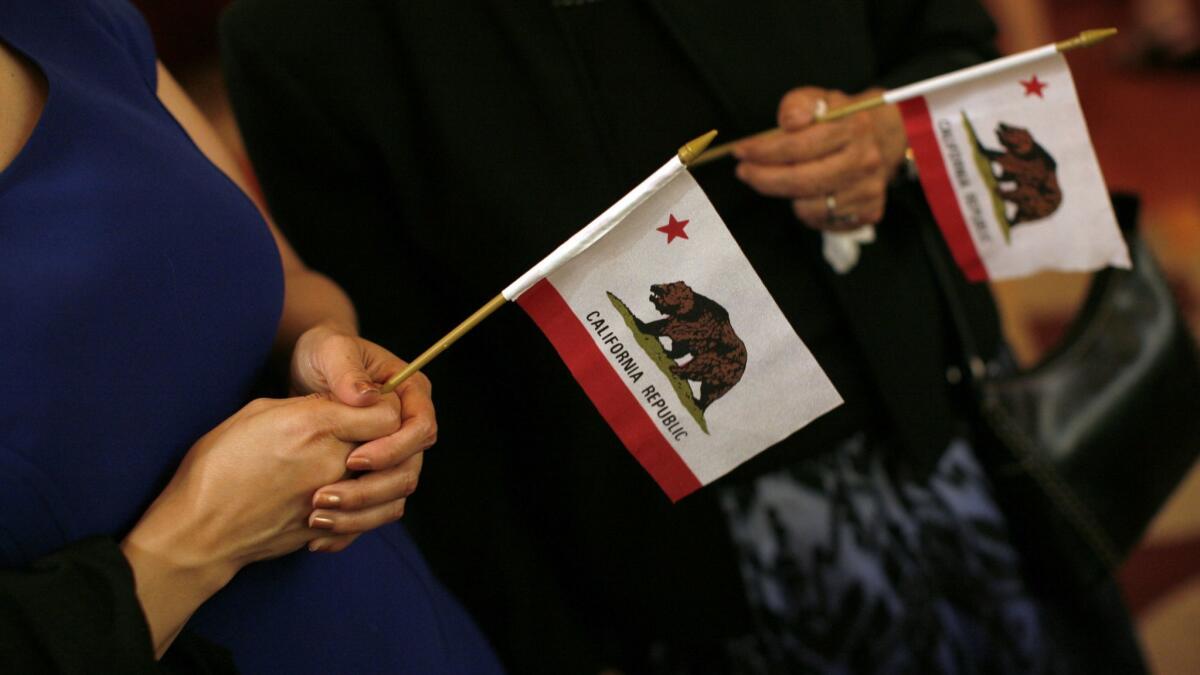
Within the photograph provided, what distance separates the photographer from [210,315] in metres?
0.73

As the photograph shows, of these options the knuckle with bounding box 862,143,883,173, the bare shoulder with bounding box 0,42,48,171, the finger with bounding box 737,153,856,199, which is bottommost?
the knuckle with bounding box 862,143,883,173

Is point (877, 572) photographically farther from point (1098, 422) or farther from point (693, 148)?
point (693, 148)

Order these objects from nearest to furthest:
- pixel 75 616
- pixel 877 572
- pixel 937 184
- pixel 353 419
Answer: pixel 75 616, pixel 353 419, pixel 937 184, pixel 877 572

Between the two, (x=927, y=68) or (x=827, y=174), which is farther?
(x=927, y=68)

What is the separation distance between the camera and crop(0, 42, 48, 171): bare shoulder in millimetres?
663

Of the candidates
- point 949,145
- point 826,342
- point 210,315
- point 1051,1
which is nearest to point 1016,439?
point 826,342

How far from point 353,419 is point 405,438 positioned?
38 mm

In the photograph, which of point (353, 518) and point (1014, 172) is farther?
point (1014, 172)

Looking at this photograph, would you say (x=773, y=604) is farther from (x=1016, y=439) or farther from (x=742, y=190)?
(x=742, y=190)

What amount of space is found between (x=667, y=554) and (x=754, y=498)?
10cm

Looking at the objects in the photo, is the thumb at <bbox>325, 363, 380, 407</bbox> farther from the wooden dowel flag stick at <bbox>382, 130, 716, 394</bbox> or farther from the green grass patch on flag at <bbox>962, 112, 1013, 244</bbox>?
the green grass patch on flag at <bbox>962, 112, 1013, 244</bbox>

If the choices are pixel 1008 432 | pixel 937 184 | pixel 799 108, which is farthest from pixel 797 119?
pixel 1008 432

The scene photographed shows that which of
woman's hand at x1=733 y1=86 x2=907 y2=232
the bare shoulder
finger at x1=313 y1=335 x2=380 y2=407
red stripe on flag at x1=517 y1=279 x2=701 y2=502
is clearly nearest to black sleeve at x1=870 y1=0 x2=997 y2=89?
woman's hand at x1=733 y1=86 x2=907 y2=232

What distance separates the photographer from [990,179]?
91 centimetres
